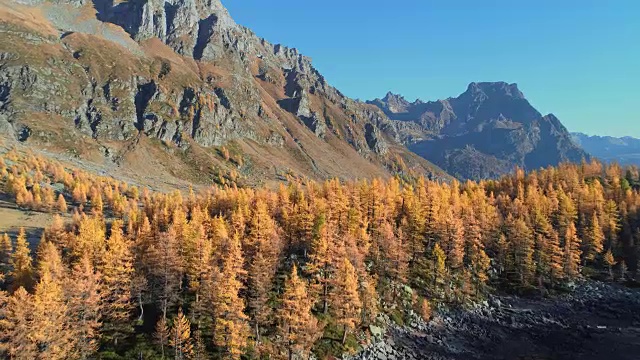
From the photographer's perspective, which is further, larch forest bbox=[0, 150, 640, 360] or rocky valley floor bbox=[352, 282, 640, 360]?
rocky valley floor bbox=[352, 282, 640, 360]

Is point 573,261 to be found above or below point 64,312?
Result: above

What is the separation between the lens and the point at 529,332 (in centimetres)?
8038

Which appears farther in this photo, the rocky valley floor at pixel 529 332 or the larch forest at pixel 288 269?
the rocky valley floor at pixel 529 332

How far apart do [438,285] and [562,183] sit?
91.4m

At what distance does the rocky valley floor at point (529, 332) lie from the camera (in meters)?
70.4

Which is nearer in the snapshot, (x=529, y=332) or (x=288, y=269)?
(x=529, y=332)

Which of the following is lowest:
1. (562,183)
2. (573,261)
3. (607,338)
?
(607,338)

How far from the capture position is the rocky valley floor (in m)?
70.4

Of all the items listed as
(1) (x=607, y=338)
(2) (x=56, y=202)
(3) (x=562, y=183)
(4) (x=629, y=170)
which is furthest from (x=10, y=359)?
(4) (x=629, y=170)

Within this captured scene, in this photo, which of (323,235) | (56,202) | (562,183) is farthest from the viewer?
(56,202)

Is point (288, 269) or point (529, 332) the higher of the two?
point (288, 269)

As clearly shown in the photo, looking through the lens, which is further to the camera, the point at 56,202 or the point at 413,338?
the point at 56,202

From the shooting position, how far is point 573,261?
105562mm

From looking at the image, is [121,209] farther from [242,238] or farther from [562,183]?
[562,183]
